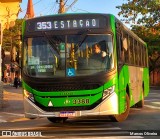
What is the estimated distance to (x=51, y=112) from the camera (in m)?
12.1

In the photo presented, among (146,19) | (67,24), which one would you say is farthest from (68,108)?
(146,19)

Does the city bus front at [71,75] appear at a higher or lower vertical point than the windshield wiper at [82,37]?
lower

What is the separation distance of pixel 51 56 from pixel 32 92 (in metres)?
1.11

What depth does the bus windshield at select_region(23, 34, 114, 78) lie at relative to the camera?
12031 millimetres

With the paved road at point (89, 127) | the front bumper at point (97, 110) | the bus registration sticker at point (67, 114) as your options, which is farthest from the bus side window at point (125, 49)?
the bus registration sticker at point (67, 114)

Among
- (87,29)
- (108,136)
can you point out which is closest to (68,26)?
(87,29)

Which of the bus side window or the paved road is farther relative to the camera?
the bus side window

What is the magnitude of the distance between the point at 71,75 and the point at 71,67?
0.22 meters

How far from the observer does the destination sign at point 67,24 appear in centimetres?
1241

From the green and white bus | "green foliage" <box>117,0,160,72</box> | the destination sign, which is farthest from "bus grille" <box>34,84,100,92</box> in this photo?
"green foliage" <box>117,0,160,72</box>

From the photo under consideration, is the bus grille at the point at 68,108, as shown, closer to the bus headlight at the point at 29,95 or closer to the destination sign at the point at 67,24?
the bus headlight at the point at 29,95

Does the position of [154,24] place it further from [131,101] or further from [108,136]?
[108,136]

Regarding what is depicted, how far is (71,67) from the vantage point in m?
12.0

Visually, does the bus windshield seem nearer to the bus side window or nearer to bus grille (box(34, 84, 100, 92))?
bus grille (box(34, 84, 100, 92))
